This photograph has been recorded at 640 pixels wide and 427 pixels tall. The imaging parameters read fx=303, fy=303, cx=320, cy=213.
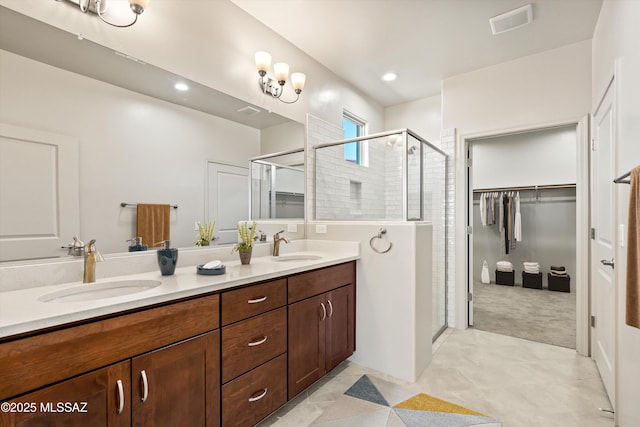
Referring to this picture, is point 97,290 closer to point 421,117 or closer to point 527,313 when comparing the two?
point 421,117

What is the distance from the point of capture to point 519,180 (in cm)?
538

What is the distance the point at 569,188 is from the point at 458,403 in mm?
4670

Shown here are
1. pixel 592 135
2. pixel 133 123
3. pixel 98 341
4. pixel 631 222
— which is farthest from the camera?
pixel 592 135

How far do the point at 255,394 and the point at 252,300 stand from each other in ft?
1.65

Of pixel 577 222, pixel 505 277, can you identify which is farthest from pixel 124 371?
pixel 505 277

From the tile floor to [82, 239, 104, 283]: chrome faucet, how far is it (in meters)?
1.25

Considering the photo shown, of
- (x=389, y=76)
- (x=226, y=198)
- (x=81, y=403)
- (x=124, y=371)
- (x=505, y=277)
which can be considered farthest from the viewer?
(x=505, y=277)

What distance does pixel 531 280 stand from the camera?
5.13 metres

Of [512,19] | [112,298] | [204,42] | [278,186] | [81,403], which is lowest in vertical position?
[81,403]

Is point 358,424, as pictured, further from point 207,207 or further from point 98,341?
point 207,207

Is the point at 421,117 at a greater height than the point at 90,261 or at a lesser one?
greater

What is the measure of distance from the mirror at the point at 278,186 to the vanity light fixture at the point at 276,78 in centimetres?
53

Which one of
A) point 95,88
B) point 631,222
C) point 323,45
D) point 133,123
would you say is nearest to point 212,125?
point 133,123

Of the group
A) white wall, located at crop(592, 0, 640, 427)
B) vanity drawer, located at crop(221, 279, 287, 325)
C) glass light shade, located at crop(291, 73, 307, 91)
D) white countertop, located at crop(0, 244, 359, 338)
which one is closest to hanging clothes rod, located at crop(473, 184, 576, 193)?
white wall, located at crop(592, 0, 640, 427)
